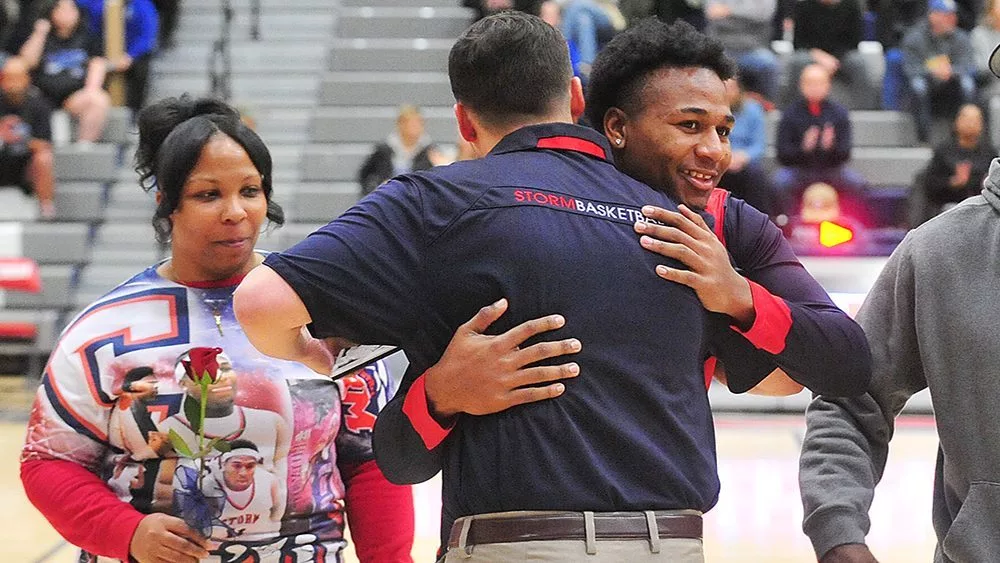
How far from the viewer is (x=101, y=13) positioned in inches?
490

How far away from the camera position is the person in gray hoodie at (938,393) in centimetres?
218

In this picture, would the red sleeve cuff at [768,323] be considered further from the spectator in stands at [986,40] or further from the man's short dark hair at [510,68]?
the spectator in stands at [986,40]

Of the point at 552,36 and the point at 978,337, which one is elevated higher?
the point at 552,36

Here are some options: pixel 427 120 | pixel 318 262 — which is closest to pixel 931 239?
pixel 318 262

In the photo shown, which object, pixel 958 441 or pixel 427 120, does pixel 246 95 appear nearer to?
pixel 427 120

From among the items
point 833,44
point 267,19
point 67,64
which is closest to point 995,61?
point 833,44

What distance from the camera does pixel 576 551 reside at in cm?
205

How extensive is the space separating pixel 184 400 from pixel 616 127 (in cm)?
102

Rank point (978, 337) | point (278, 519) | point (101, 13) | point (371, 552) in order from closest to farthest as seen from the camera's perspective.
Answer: point (978, 337)
point (278, 519)
point (371, 552)
point (101, 13)

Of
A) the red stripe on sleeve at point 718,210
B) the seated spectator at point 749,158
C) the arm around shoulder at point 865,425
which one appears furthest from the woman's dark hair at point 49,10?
the arm around shoulder at point 865,425

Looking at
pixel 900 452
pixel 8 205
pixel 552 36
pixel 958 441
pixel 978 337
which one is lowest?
pixel 900 452

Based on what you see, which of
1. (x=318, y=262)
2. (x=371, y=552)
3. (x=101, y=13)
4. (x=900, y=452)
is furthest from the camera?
(x=101, y=13)

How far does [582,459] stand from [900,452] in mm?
6488

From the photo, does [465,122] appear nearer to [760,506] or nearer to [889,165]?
[760,506]
